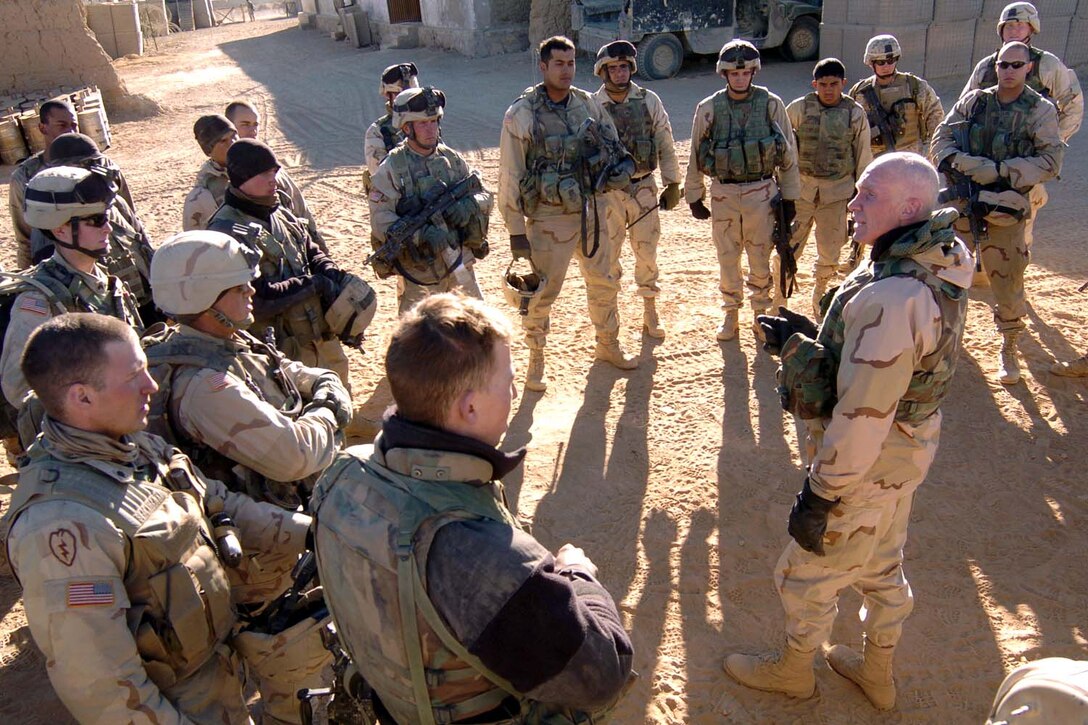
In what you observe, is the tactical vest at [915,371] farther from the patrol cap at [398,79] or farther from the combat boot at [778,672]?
the patrol cap at [398,79]

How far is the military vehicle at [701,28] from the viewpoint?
15.7 m

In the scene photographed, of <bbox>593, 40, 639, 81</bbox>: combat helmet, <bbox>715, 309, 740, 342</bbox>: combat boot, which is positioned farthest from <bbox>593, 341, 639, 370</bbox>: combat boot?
<bbox>593, 40, 639, 81</bbox>: combat helmet

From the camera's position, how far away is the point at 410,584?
168 cm

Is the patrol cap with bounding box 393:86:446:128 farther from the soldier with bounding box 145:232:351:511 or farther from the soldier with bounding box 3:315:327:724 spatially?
the soldier with bounding box 3:315:327:724

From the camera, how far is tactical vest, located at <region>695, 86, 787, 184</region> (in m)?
6.04

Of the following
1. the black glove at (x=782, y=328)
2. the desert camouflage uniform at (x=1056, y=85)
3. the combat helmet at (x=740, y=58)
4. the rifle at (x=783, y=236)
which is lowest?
the rifle at (x=783, y=236)

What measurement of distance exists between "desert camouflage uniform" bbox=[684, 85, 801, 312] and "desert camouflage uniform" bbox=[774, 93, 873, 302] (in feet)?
0.99

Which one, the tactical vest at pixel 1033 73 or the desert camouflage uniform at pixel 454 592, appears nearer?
the desert camouflage uniform at pixel 454 592

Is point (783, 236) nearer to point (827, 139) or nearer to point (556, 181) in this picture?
point (827, 139)

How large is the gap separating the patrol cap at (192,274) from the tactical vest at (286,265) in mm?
1248

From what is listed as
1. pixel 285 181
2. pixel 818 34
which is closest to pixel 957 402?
pixel 285 181

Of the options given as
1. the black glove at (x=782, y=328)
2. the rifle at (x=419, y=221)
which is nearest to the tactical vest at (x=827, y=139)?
the rifle at (x=419, y=221)

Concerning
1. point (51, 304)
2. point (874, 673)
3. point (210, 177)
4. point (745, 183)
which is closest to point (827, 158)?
point (745, 183)

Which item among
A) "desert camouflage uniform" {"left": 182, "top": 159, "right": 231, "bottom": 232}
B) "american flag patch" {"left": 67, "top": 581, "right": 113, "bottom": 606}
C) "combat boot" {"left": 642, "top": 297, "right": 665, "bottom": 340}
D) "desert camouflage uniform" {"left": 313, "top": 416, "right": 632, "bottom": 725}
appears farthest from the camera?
"combat boot" {"left": 642, "top": 297, "right": 665, "bottom": 340}
